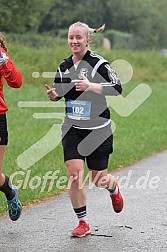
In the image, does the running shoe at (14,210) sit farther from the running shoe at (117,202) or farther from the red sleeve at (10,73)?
the red sleeve at (10,73)

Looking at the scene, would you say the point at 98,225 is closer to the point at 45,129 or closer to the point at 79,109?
the point at 79,109

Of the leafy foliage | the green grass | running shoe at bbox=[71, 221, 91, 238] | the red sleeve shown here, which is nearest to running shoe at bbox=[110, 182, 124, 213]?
running shoe at bbox=[71, 221, 91, 238]

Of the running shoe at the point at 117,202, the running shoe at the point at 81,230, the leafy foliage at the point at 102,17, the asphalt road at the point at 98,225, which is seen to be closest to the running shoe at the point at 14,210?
the asphalt road at the point at 98,225

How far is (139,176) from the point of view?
10.7 m

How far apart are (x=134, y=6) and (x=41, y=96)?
51956 mm

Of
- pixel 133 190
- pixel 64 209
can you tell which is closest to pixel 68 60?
pixel 64 209

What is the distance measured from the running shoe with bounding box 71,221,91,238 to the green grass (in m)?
1.33

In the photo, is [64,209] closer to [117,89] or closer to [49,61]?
[117,89]

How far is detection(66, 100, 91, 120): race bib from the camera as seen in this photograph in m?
6.69

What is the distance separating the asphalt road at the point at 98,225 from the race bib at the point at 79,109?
3.65 ft

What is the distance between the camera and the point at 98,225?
7.21 m

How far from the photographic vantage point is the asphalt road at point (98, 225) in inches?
249

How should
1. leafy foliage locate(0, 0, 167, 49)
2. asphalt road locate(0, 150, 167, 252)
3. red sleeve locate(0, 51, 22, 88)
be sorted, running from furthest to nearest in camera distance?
leafy foliage locate(0, 0, 167, 49)
red sleeve locate(0, 51, 22, 88)
asphalt road locate(0, 150, 167, 252)

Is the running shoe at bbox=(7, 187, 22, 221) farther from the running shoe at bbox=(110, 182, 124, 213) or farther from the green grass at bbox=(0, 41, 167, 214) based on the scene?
the running shoe at bbox=(110, 182, 124, 213)
